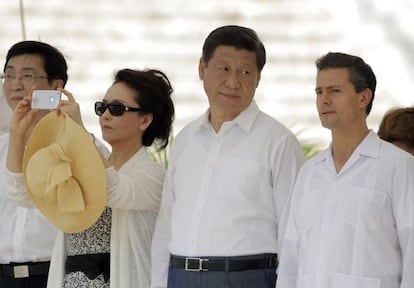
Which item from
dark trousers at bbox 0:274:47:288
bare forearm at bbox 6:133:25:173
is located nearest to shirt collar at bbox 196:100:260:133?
bare forearm at bbox 6:133:25:173

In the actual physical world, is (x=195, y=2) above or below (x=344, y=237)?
above

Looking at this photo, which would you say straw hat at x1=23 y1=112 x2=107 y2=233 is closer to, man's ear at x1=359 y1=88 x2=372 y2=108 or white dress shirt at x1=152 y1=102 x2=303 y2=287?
white dress shirt at x1=152 y1=102 x2=303 y2=287

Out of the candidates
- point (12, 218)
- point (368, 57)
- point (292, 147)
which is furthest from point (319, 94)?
point (368, 57)

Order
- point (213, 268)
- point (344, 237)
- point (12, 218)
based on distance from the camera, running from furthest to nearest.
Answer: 1. point (12, 218)
2. point (213, 268)
3. point (344, 237)

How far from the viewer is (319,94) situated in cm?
350

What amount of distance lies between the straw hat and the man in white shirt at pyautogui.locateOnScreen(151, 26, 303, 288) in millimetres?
292

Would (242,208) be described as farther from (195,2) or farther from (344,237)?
(195,2)

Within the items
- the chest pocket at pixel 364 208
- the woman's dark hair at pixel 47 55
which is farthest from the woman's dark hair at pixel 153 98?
the chest pocket at pixel 364 208

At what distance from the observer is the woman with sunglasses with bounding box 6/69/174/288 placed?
150 inches

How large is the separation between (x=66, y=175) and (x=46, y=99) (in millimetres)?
270

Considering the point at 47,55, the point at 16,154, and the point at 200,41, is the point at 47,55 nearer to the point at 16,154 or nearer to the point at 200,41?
the point at 16,154

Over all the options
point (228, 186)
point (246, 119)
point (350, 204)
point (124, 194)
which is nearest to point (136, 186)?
point (124, 194)

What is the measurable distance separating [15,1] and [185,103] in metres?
1.27

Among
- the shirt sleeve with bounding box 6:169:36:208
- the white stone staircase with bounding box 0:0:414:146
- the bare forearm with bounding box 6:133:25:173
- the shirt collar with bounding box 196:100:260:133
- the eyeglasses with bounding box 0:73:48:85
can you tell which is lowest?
the shirt sleeve with bounding box 6:169:36:208
